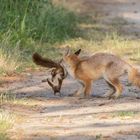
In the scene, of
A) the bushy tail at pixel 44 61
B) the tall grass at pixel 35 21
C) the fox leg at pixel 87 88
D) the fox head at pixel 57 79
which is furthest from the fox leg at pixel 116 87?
the tall grass at pixel 35 21

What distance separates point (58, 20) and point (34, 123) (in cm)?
863

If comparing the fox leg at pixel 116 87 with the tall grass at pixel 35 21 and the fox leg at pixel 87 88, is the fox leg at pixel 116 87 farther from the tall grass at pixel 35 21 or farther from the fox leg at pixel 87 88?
the tall grass at pixel 35 21

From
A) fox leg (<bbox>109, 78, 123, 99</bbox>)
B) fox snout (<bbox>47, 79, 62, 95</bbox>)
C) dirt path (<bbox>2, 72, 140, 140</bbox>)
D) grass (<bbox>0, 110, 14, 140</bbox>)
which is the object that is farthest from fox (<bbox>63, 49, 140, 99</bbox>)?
grass (<bbox>0, 110, 14, 140</bbox>)

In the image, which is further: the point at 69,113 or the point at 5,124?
the point at 69,113

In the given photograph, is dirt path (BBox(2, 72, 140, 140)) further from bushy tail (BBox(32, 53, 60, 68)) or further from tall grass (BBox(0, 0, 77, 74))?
tall grass (BBox(0, 0, 77, 74))

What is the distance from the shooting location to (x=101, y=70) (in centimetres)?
1098

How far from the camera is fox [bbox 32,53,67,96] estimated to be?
11.4 meters

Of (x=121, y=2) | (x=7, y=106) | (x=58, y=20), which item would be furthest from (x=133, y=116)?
(x=121, y=2)

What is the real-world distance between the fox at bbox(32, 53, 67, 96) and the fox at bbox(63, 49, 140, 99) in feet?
0.37

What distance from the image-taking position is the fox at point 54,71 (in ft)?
37.4

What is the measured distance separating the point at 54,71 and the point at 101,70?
2.62ft

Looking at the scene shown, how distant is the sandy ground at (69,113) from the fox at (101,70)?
0.64 ft

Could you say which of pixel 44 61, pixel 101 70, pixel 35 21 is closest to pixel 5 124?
pixel 101 70

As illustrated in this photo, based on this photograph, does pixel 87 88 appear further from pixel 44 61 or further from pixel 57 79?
pixel 44 61
